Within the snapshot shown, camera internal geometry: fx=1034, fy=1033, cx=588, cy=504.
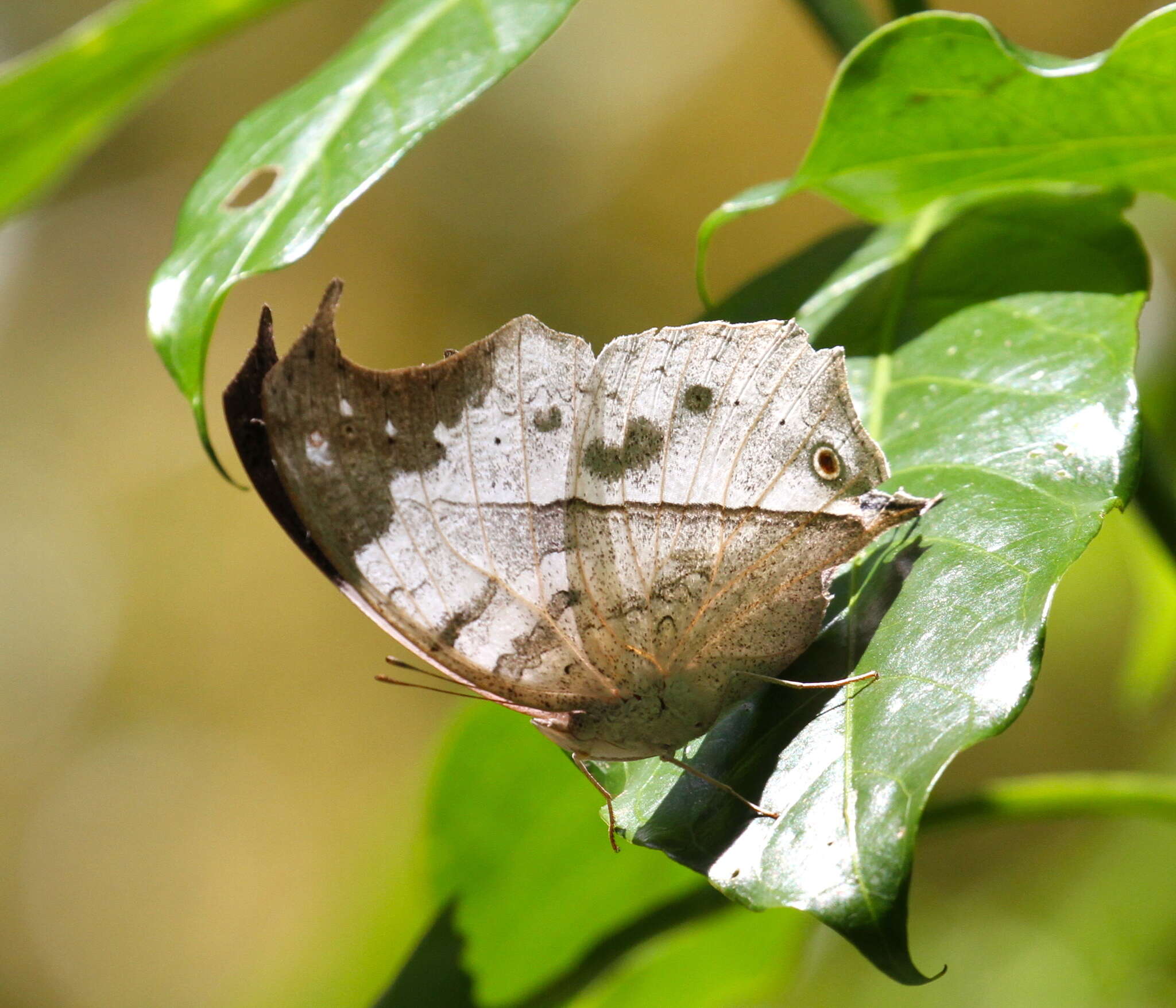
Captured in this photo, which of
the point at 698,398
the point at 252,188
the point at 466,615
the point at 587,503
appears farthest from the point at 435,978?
the point at 252,188

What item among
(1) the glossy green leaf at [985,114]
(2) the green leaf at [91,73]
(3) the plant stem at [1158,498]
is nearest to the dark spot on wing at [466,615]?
(1) the glossy green leaf at [985,114]

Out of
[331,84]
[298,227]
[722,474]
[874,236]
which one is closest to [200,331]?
[298,227]

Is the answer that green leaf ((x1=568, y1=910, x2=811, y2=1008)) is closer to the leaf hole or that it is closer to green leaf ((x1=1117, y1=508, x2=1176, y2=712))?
green leaf ((x1=1117, y1=508, x2=1176, y2=712))

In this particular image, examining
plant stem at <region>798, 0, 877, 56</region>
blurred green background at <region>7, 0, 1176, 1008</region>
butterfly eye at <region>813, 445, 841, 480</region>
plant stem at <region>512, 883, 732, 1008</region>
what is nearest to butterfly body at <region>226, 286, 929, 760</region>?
butterfly eye at <region>813, 445, 841, 480</region>

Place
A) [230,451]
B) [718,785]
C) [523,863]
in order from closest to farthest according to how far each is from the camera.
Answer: [718,785] < [523,863] < [230,451]

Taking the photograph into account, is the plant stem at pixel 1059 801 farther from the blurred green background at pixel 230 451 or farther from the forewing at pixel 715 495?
the blurred green background at pixel 230 451

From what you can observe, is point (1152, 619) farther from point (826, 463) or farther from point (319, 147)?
point (319, 147)

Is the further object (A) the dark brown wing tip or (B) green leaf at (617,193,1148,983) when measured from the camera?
(A) the dark brown wing tip
